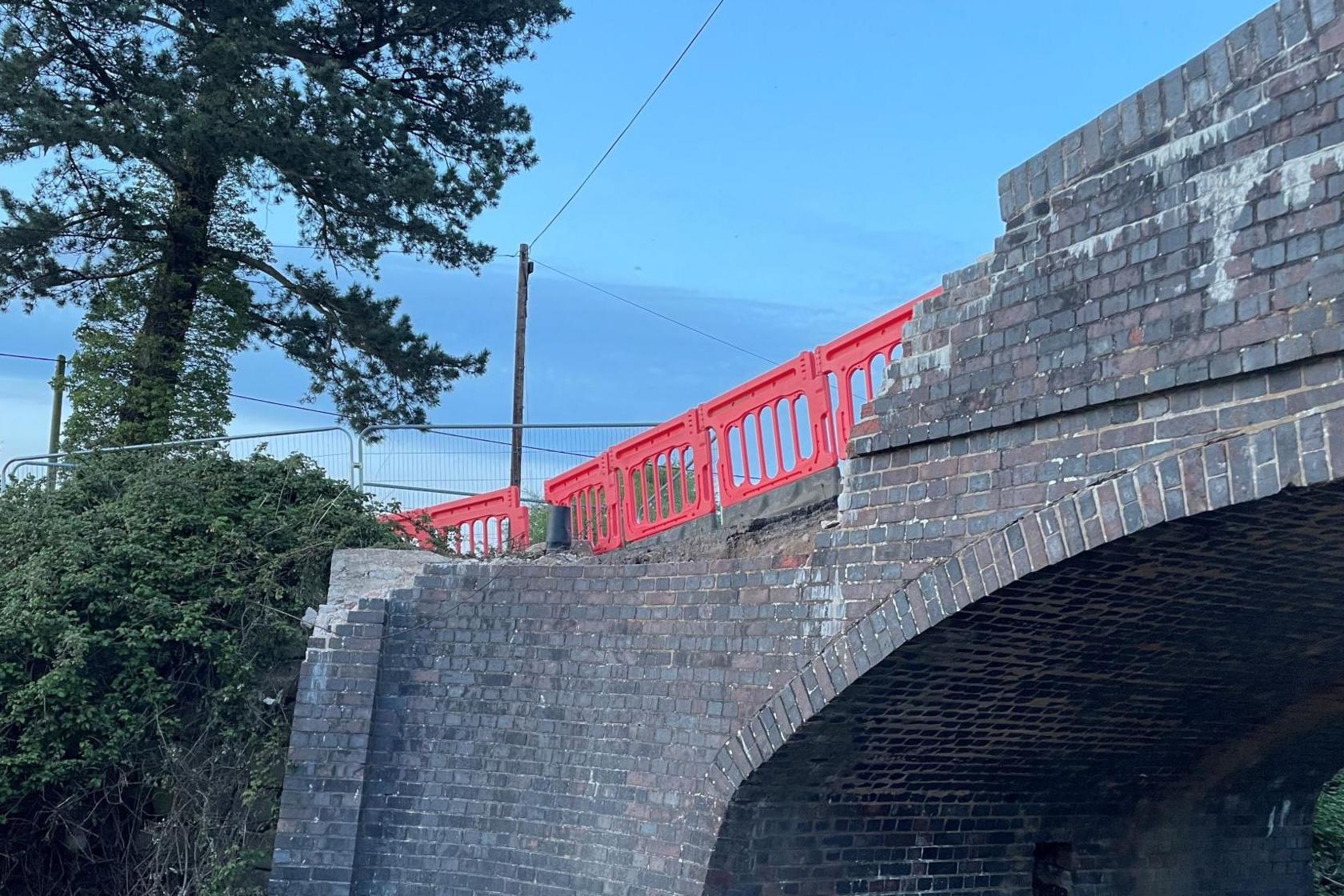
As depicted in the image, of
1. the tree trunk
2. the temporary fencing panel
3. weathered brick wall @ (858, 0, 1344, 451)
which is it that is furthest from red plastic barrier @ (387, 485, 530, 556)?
the tree trunk

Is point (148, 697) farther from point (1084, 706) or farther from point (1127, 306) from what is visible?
point (1127, 306)

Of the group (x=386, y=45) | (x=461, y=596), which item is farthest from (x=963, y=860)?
(x=386, y=45)

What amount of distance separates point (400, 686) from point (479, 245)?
848cm

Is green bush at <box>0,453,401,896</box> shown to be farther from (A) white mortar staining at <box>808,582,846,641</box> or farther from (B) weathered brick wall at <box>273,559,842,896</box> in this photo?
(A) white mortar staining at <box>808,582,846,641</box>

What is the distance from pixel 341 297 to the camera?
1421 centimetres

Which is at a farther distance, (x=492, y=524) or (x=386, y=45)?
(x=386, y=45)

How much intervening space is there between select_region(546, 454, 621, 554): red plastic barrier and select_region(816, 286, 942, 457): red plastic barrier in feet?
7.29

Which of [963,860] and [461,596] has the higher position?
[461,596]

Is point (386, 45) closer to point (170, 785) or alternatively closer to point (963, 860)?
point (170, 785)

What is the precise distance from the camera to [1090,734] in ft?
→ 23.6

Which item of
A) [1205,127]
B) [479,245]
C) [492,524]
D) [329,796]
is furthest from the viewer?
[479,245]

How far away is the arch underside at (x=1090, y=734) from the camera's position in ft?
16.5

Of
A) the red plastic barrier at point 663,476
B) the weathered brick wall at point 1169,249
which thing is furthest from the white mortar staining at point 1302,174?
the red plastic barrier at point 663,476

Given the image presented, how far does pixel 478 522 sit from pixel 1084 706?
17.1 ft
